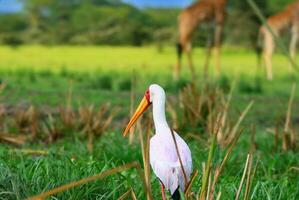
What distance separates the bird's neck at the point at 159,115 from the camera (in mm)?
2390

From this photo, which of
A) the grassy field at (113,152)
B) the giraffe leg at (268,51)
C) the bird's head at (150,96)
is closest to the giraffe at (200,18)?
the giraffe leg at (268,51)

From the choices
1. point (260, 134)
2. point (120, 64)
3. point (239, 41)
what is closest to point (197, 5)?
point (120, 64)

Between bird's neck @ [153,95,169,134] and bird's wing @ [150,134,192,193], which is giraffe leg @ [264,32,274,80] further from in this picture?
bird's wing @ [150,134,192,193]

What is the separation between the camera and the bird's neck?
2.39 m

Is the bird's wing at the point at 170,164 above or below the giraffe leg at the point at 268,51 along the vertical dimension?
above

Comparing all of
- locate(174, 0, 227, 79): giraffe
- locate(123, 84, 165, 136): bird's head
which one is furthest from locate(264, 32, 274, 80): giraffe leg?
locate(123, 84, 165, 136): bird's head

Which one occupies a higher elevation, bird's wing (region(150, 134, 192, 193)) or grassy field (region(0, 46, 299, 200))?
bird's wing (region(150, 134, 192, 193))

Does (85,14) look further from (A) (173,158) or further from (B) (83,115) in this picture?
(A) (173,158)

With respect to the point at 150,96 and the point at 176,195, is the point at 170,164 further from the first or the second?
the point at 150,96

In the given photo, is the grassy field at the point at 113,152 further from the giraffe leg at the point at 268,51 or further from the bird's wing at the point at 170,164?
the giraffe leg at the point at 268,51

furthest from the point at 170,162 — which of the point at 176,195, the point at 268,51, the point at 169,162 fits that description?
the point at 268,51

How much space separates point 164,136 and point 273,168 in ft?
5.77

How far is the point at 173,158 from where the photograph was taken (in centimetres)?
224

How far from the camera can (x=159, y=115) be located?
7.89 feet
